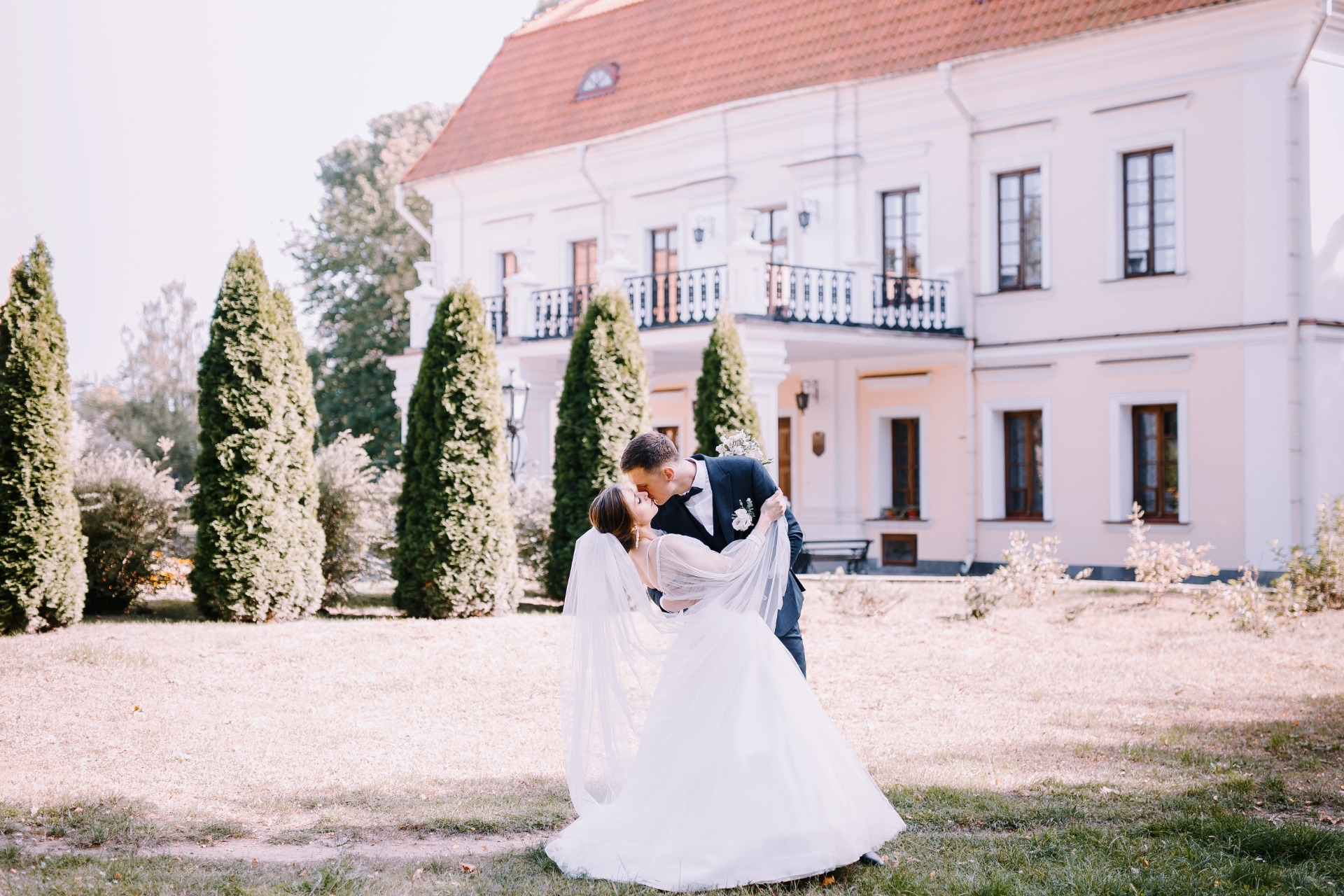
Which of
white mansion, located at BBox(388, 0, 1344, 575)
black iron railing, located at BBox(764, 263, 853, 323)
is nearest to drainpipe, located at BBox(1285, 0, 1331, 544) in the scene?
white mansion, located at BBox(388, 0, 1344, 575)

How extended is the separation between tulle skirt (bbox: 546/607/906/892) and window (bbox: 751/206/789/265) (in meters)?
17.4

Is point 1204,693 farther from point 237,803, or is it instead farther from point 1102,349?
point 1102,349

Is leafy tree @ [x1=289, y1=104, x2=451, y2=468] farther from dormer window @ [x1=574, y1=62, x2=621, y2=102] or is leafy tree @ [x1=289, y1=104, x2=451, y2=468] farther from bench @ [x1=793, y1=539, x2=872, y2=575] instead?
bench @ [x1=793, y1=539, x2=872, y2=575]

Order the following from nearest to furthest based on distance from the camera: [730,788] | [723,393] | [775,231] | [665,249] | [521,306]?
1. [730,788]
2. [723,393]
3. [521,306]
4. [775,231]
5. [665,249]

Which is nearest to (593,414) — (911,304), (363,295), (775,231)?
(911,304)

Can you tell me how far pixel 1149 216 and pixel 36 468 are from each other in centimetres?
1508

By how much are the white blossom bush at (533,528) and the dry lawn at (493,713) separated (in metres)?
2.13

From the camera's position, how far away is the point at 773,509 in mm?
5500

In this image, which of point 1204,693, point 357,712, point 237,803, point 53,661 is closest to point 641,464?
point 237,803

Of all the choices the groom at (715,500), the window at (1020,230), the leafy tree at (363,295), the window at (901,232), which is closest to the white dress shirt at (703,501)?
the groom at (715,500)

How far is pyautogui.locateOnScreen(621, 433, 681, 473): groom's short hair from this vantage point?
5.33 meters

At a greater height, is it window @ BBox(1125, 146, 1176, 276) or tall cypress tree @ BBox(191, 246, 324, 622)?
window @ BBox(1125, 146, 1176, 276)

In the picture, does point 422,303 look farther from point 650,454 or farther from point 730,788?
point 730,788

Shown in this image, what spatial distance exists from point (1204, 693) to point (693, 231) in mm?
15385
